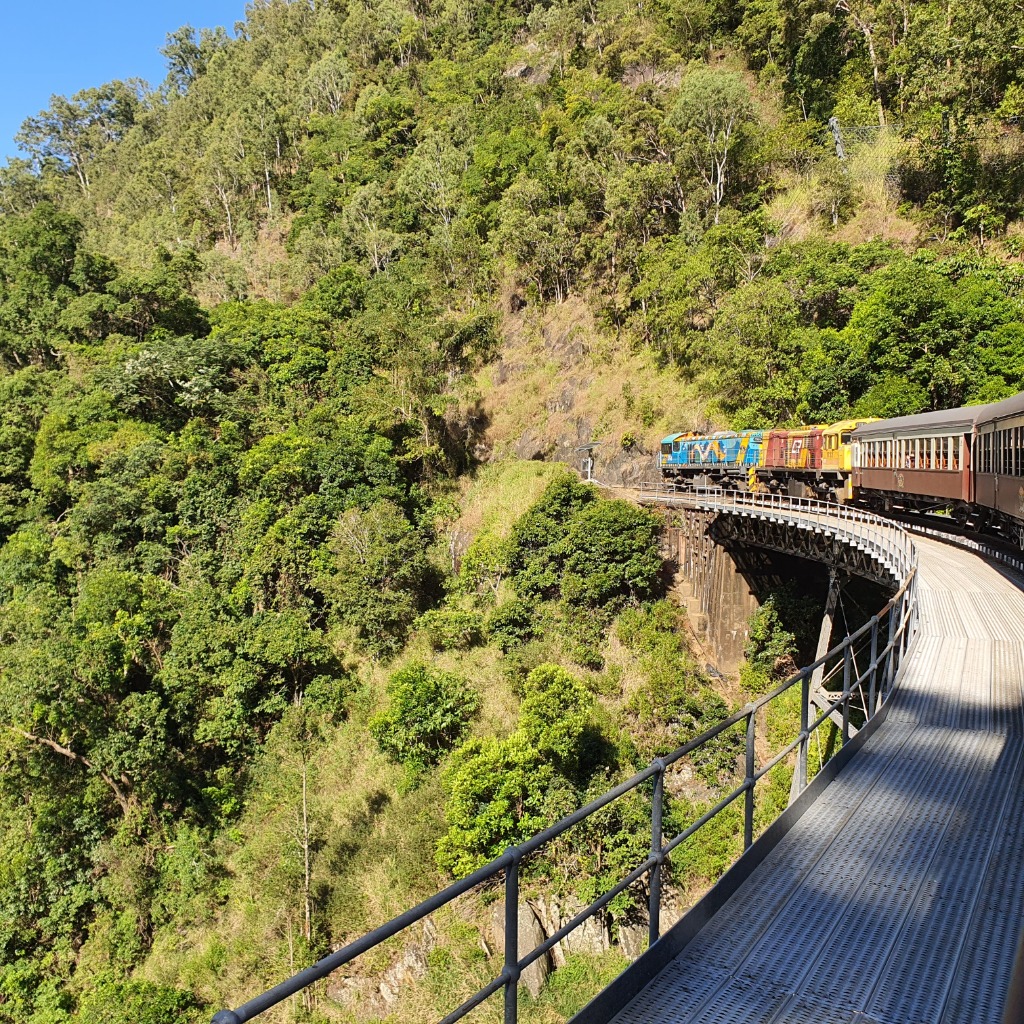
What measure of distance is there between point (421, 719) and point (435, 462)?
16207 millimetres

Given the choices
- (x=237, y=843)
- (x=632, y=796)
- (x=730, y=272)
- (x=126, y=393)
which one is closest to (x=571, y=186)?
(x=730, y=272)

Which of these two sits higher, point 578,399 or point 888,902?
point 578,399

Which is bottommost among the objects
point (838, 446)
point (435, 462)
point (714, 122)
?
point (838, 446)

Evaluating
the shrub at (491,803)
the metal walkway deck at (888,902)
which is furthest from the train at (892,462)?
the shrub at (491,803)

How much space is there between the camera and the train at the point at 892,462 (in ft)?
41.4

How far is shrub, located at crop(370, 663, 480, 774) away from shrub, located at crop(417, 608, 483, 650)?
3.31m

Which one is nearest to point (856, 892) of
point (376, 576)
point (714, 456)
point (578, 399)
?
point (376, 576)

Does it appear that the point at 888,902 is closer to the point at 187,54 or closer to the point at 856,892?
the point at 856,892

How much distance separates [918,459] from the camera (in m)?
16.7

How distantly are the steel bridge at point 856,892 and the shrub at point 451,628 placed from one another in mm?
16346

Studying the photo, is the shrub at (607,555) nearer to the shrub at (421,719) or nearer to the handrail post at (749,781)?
the shrub at (421,719)

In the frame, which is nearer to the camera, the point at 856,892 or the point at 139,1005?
the point at 856,892

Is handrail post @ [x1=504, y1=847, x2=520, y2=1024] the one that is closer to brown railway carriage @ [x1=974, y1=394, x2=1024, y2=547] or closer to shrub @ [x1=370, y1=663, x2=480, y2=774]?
brown railway carriage @ [x1=974, y1=394, x2=1024, y2=547]

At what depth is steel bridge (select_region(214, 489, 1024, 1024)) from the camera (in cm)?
289
